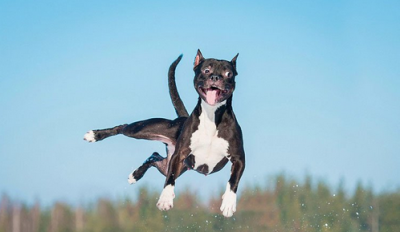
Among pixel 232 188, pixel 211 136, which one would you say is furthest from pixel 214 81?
pixel 232 188

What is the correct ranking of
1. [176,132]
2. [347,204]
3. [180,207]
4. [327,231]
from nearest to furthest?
[176,132]
[180,207]
[327,231]
[347,204]

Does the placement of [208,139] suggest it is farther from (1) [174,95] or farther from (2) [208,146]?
(1) [174,95]

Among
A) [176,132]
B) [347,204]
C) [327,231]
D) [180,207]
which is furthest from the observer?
[347,204]

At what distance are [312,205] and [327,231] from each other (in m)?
1.26

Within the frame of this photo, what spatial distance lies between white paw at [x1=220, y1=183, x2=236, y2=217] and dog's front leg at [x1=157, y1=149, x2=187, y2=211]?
0.56m

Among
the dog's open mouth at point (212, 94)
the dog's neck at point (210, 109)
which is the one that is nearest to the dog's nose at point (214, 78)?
the dog's open mouth at point (212, 94)

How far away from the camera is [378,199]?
2559 centimetres

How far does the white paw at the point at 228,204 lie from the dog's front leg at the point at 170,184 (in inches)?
22.2

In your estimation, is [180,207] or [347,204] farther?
[347,204]

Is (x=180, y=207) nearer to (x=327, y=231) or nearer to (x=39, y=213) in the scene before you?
(x=39, y=213)

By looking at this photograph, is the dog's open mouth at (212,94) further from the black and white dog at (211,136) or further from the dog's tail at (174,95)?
the dog's tail at (174,95)

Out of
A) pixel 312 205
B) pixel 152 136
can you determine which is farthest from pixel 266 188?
pixel 152 136

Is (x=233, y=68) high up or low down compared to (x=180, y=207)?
up

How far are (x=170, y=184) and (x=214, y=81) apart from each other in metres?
1.26
